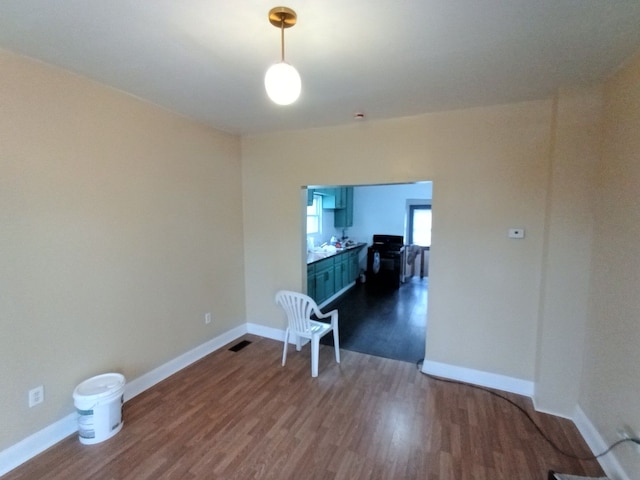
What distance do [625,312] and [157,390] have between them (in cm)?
350

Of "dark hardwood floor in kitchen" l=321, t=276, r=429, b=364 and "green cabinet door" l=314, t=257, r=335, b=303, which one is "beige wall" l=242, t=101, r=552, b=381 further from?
"green cabinet door" l=314, t=257, r=335, b=303

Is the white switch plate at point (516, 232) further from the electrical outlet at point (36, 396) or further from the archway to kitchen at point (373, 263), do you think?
the electrical outlet at point (36, 396)

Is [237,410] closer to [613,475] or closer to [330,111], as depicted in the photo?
[613,475]

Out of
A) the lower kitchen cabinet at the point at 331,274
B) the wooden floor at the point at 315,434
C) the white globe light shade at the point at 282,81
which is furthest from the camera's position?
the lower kitchen cabinet at the point at 331,274

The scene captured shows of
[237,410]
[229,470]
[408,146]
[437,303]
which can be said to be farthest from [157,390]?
[408,146]

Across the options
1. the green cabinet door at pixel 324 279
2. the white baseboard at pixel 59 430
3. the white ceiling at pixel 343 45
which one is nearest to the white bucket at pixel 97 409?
the white baseboard at pixel 59 430

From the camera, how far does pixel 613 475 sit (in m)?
1.77

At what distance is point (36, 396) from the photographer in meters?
1.96

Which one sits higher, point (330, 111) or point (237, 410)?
point (330, 111)

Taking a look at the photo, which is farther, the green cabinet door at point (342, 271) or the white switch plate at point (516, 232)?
the green cabinet door at point (342, 271)

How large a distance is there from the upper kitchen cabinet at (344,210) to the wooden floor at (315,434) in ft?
13.9

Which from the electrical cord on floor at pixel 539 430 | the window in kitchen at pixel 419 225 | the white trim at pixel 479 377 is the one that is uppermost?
the window in kitchen at pixel 419 225

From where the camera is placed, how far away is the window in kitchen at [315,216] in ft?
19.6

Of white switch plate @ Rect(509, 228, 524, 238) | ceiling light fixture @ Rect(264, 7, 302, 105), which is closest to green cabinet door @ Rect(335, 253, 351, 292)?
white switch plate @ Rect(509, 228, 524, 238)
